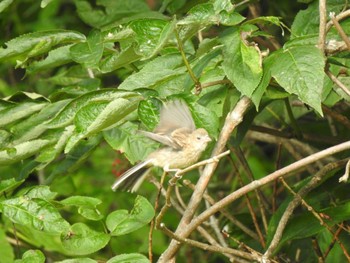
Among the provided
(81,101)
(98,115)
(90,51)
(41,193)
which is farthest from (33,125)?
(98,115)

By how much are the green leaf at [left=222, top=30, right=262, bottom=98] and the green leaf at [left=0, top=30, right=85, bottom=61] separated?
1.78 ft

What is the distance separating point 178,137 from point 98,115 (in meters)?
0.22

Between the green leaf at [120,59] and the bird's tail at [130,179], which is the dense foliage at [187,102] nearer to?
the green leaf at [120,59]

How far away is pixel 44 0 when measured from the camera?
234 centimetres

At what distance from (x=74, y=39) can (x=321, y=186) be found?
3.03ft

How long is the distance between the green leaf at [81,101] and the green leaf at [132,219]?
0.34 m

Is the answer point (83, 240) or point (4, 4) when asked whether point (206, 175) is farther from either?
point (4, 4)

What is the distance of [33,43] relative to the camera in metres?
2.37

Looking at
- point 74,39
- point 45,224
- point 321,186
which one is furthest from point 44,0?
point 321,186

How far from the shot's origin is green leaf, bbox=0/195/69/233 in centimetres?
229

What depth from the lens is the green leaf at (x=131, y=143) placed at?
254cm

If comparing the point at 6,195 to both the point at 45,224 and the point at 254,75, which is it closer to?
the point at 45,224

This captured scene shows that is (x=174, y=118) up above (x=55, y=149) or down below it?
above

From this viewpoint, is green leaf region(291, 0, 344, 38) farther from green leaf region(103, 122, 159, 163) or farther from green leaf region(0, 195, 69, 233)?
green leaf region(0, 195, 69, 233)
